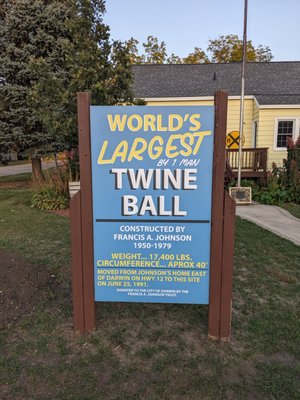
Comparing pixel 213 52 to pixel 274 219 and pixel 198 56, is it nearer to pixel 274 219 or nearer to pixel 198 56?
pixel 198 56

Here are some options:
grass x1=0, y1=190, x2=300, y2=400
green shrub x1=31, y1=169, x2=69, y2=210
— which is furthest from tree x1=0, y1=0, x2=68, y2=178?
grass x1=0, y1=190, x2=300, y2=400

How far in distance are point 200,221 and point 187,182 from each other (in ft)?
1.13

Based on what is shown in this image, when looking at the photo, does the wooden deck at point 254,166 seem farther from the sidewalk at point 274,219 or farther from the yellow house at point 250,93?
the yellow house at point 250,93

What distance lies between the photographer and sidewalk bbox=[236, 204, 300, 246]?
19.9ft

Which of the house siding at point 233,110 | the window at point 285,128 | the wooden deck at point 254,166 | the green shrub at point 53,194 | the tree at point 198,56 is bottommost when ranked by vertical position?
the green shrub at point 53,194

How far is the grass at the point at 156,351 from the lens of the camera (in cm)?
224

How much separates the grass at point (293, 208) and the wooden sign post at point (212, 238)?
5.69m

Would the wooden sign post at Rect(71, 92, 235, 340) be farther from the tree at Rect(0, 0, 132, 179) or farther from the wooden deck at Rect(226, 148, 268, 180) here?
the wooden deck at Rect(226, 148, 268, 180)

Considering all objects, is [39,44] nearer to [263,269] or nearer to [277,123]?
[277,123]

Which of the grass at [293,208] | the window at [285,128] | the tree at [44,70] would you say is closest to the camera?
the grass at [293,208]

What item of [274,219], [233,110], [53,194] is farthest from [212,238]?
[233,110]

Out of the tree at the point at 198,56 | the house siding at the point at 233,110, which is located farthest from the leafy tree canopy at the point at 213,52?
the house siding at the point at 233,110

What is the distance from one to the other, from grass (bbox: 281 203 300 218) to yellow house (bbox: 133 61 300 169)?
14.7 feet

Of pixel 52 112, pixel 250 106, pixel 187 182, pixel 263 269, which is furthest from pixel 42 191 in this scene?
pixel 250 106
